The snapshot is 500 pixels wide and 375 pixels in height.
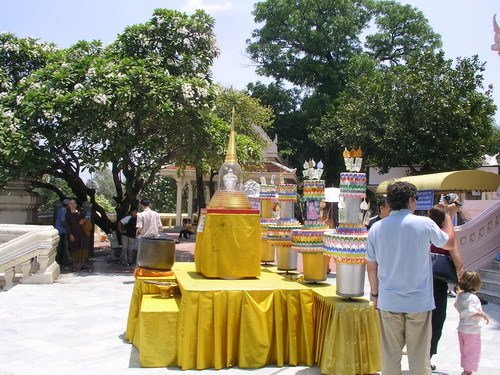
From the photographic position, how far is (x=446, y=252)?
17.3 feet

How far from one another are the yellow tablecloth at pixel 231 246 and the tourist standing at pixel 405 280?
2096 millimetres

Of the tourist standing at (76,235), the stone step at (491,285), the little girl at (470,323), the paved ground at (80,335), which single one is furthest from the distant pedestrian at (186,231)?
the little girl at (470,323)

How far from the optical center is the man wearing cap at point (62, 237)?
1255 cm

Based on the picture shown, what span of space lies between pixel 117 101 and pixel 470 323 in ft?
30.2

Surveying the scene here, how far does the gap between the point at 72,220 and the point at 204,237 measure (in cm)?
709

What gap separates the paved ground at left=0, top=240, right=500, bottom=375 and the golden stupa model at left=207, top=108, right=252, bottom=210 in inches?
74.8

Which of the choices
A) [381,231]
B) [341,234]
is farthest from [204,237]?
[381,231]

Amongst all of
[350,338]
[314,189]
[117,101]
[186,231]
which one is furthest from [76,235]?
[186,231]

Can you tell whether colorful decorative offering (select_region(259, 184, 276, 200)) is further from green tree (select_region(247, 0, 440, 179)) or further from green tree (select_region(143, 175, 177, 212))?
green tree (select_region(143, 175, 177, 212))

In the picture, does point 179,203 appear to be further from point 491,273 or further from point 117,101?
point 491,273

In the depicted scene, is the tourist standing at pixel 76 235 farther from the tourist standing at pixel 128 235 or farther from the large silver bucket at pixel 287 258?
the large silver bucket at pixel 287 258

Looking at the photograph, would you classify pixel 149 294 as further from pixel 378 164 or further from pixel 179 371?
pixel 378 164

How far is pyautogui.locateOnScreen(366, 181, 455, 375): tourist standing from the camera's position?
4.12 m

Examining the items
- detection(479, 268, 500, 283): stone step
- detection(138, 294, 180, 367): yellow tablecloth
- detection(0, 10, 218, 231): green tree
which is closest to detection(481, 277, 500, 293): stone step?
detection(479, 268, 500, 283): stone step
